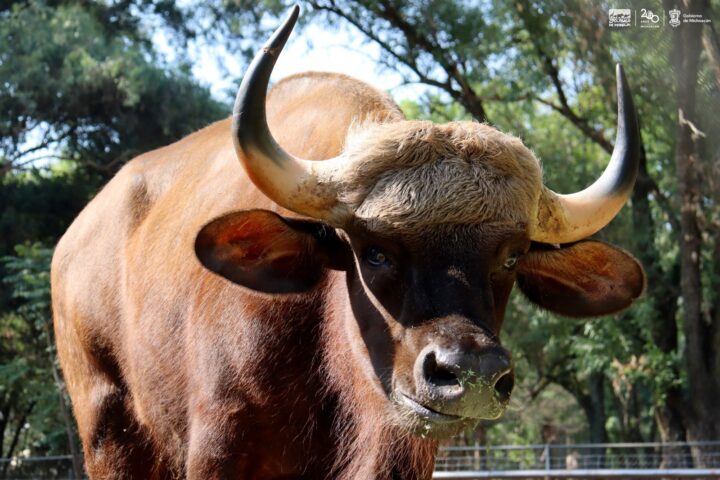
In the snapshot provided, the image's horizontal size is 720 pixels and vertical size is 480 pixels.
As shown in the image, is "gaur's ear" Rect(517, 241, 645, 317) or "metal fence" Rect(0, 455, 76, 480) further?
"metal fence" Rect(0, 455, 76, 480)

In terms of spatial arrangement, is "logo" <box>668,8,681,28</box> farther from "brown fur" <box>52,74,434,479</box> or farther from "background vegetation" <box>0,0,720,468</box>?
"brown fur" <box>52,74,434,479</box>

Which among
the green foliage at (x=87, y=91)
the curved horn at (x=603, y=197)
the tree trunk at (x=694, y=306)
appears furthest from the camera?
A: the green foliage at (x=87, y=91)

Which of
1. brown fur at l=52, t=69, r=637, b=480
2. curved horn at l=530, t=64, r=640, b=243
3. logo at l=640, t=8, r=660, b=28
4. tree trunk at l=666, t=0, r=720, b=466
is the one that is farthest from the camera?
tree trunk at l=666, t=0, r=720, b=466

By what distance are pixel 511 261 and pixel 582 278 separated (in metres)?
1.02

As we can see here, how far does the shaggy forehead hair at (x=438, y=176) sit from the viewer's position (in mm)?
4500

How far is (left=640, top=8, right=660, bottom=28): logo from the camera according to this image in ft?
52.0

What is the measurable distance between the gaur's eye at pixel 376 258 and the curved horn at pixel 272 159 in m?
0.25

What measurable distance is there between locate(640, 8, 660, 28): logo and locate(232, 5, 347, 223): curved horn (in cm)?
1223

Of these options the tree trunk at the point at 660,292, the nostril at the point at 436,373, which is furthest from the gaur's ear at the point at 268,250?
the tree trunk at the point at 660,292

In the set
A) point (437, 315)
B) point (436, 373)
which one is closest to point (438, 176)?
point (437, 315)

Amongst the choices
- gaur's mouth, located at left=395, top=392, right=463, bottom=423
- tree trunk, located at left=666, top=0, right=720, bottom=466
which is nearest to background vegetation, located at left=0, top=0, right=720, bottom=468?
tree trunk, located at left=666, top=0, right=720, bottom=466

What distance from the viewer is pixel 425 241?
4.43 meters

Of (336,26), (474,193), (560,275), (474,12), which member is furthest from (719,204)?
(474,193)

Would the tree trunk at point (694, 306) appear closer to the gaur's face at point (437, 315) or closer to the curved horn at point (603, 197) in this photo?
the curved horn at point (603, 197)
